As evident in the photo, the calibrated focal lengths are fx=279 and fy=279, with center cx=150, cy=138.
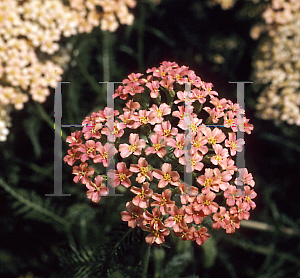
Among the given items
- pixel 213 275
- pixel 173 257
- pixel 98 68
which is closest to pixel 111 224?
pixel 173 257

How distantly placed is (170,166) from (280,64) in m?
1.79

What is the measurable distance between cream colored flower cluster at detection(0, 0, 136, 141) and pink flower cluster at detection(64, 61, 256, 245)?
2.93 ft

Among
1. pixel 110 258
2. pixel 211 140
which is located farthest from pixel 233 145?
pixel 110 258

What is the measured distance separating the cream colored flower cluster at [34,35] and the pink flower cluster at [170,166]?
89cm

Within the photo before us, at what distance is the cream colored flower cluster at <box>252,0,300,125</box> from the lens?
7.60 ft

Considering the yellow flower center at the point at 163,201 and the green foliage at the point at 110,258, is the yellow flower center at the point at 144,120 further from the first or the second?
the green foliage at the point at 110,258

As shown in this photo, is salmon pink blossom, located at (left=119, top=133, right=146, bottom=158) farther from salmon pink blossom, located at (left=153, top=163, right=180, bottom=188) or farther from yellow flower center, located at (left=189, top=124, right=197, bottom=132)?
yellow flower center, located at (left=189, top=124, right=197, bottom=132)

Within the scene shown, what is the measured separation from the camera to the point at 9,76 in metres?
1.90

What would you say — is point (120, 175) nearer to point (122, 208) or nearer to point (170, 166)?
point (170, 166)

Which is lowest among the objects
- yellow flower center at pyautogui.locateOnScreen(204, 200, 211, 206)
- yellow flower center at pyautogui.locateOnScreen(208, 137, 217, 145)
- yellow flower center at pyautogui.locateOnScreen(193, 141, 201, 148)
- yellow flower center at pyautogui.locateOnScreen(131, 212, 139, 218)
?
yellow flower center at pyautogui.locateOnScreen(131, 212, 139, 218)

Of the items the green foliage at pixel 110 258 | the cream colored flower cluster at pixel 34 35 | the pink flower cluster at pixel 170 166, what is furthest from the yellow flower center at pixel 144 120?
the cream colored flower cluster at pixel 34 35

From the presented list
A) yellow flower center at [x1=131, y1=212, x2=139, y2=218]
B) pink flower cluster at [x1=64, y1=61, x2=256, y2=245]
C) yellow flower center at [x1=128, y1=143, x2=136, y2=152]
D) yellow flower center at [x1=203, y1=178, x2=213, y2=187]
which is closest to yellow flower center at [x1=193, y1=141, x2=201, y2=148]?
pink flower cluster at [x1=64, y1=61, x2=256, y2=245]

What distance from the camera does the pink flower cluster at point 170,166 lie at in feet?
3.79

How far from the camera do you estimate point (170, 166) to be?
118cm
